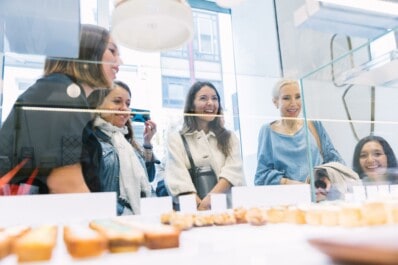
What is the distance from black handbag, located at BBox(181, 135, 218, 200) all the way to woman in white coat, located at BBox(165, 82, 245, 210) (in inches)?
0.8

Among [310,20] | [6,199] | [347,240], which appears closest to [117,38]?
[6,199]

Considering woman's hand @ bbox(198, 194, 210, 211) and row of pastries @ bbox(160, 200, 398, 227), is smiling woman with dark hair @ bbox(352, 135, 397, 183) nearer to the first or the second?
woman's hand @ bbox(198, 194, 210, 211)

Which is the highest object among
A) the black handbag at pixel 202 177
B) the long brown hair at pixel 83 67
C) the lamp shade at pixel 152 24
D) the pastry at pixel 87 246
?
the long brown hair at pixel 83 67

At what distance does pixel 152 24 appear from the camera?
3.11ft

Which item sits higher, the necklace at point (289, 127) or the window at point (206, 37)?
the window at point (206, 37)

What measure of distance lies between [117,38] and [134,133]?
103 cm

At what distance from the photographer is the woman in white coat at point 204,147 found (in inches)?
81.3

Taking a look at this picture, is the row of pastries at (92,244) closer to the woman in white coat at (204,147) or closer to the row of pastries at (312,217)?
the row of pastries at (312,217)

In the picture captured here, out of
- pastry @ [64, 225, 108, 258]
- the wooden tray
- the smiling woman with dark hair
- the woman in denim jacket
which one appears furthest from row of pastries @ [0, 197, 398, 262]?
the woman in denim jacket

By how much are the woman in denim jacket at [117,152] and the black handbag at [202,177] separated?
27 centimetres

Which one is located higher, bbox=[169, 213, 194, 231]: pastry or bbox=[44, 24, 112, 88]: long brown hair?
bbox=[44, 24, 112, 88]: long brown hair

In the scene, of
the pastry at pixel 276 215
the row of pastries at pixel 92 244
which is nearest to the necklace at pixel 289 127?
the pastry at pixel 276 215

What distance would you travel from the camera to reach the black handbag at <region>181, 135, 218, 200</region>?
2.07 meters

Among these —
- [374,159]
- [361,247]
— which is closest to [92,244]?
[361,247]
